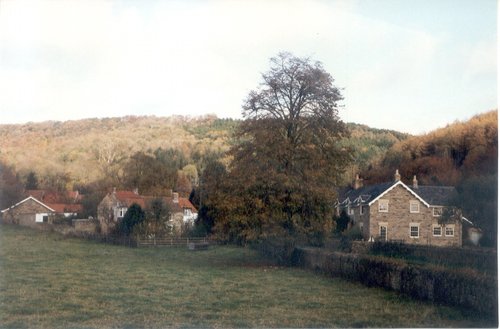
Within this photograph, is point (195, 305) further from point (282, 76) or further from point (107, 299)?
point (282, 76)

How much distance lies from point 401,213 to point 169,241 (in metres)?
12.7

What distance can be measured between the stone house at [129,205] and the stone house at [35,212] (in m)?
0.86

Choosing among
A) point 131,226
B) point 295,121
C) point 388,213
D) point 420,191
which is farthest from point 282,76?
point 388,213

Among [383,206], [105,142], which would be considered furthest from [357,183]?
[383,206]

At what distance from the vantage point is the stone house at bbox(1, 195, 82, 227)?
11807 mm

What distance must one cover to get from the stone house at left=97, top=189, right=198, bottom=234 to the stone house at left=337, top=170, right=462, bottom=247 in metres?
5.29

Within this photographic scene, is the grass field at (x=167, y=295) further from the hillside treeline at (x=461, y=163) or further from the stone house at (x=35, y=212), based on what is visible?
the hillside treeline at (x=461, y=163)

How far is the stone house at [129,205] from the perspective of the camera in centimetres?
1441

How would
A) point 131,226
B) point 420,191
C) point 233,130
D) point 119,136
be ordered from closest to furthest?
1. point 119,136
2. point 233,130
3. point 131,226
4. point 420,191

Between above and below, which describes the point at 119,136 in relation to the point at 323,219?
above

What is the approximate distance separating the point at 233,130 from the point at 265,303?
639cm

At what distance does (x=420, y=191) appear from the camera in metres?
20.0

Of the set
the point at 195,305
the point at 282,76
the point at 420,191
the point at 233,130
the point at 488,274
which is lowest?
the point at 195,305

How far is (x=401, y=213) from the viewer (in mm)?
25609
